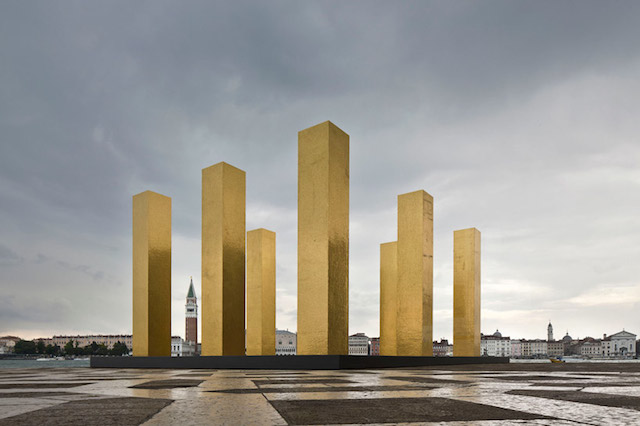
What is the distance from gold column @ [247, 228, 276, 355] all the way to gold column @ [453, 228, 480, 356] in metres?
9.01

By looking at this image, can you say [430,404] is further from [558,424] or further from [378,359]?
[378,359]

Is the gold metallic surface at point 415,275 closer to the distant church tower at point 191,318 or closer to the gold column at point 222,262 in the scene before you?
the gold column at point 222,262

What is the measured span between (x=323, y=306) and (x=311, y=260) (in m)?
1.26

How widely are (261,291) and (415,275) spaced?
8099 mm

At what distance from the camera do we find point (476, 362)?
22.1m

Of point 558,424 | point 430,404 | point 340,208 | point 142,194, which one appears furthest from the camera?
point 142,194

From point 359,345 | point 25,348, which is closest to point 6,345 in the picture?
point 25,348

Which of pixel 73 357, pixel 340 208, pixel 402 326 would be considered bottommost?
pixel 73 357

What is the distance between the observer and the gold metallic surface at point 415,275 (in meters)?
19.0

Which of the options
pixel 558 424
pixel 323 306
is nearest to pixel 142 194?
pixel 323 306

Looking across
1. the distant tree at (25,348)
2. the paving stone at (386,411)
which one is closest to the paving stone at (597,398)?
the paving stone at (386,411)

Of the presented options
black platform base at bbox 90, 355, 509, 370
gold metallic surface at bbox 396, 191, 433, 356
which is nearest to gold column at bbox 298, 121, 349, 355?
black platform base at bbox 90, 355, 509, 370

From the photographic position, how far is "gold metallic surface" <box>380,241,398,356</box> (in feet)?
78.9

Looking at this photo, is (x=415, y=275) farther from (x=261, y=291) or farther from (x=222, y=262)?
(x=261, y=291)
